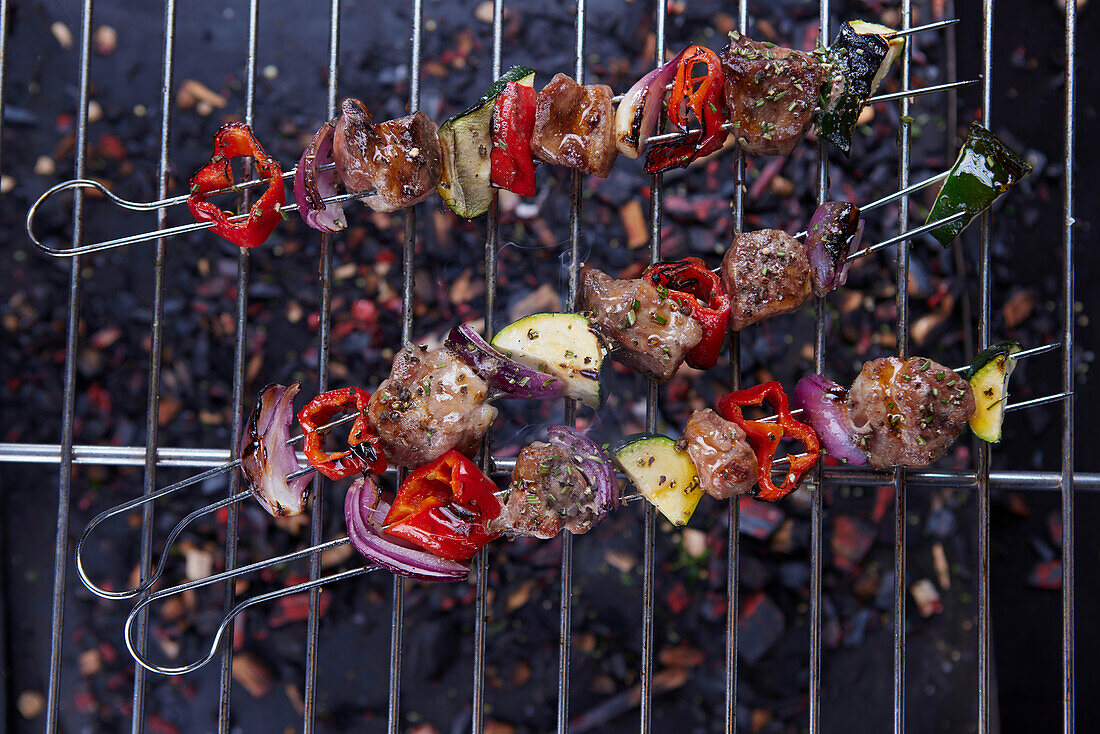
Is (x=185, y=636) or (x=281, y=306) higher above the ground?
(x=281, y=306)

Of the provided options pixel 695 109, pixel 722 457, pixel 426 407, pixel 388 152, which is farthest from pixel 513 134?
pixel 722 457

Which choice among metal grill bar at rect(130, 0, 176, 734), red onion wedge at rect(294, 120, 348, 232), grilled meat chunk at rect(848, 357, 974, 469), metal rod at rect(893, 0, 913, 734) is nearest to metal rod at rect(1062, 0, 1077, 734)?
grilled meat chunk at rect(848, 357, 974, 469)

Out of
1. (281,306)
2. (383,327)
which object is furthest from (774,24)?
(281,306)

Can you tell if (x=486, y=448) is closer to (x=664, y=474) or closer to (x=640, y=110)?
(x=664, y=474)

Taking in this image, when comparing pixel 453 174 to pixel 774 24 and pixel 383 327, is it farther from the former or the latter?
pixel 774 24

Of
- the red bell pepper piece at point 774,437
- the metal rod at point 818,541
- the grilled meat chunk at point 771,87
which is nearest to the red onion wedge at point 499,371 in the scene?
the red bell pepper piece at point 774,437

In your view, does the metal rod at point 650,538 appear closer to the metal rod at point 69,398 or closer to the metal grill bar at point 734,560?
the metal grill bar at point 734,560
